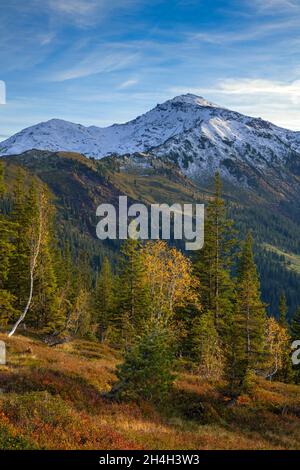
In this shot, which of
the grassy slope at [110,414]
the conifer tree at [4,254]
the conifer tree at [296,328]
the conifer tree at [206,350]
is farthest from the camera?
the conifer tree at [296,328]

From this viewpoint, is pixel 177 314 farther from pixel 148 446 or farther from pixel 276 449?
pixel 148 446

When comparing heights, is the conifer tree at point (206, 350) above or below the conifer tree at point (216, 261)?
below

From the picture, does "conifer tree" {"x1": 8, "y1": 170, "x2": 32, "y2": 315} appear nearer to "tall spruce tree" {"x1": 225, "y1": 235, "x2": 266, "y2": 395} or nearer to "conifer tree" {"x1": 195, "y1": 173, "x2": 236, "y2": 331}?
"conifer tree" {"x1": 195, "y1": 173, "x2": 236, "y2": 331}

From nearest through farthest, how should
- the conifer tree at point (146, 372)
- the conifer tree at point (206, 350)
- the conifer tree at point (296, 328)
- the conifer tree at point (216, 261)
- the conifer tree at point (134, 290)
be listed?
the conifer tree at point (146, 372), the conifer tree at point (206, 350), the conifer tree at point (216, 261), the conifer tree at point (134, 290), the conifer tree at point (296, 328)

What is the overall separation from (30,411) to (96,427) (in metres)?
2.37

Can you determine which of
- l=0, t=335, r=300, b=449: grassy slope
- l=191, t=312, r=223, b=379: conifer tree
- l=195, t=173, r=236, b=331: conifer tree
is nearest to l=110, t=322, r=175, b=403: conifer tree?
l=0, t=335, r=300, b=449: grassy slope

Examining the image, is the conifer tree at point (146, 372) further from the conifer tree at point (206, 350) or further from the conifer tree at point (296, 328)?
the conifer tree at point (296, 328)

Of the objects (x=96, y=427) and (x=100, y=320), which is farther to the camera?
(x=100, y=320)

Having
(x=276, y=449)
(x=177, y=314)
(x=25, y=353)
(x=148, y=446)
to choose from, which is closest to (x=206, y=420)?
(x=276, y=449)

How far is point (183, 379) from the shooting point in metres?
28.8

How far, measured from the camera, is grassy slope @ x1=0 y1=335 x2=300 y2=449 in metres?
12.6

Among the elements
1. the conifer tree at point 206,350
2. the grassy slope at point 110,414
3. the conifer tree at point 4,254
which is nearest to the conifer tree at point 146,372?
the grassy slope at point 110,414

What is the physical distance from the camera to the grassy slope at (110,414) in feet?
41.3

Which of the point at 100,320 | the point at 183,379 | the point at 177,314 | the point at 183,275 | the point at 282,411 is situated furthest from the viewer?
the point at 100,320
